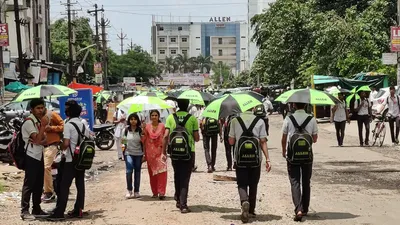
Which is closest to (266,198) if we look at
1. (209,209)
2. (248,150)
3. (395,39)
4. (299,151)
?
(209,209)

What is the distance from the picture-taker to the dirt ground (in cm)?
962

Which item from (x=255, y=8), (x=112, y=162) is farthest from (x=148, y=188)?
(x=255, y=8)

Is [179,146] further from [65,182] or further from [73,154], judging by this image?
[65,182]

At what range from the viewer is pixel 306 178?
9.30m

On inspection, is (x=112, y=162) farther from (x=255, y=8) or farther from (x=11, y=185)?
(x=255, y=8)

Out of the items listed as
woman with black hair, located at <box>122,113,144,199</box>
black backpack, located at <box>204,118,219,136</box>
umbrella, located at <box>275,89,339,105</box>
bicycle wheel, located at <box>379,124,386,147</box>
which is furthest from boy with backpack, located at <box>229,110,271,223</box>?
bicycle wheel, located at <box>379,124,386,147</box>

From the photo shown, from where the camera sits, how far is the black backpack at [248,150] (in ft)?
29.8

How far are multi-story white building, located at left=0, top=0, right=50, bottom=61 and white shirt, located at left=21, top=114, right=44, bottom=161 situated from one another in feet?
135

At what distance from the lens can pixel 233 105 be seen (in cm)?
958

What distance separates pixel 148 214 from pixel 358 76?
30985 mm

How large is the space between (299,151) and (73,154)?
3.22m

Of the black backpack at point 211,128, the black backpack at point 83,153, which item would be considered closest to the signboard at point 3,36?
the black backpack at point 211,128

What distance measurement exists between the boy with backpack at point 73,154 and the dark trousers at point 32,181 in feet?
1.04

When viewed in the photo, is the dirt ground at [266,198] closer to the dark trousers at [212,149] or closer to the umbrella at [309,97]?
the dark trousers at [212,149]
